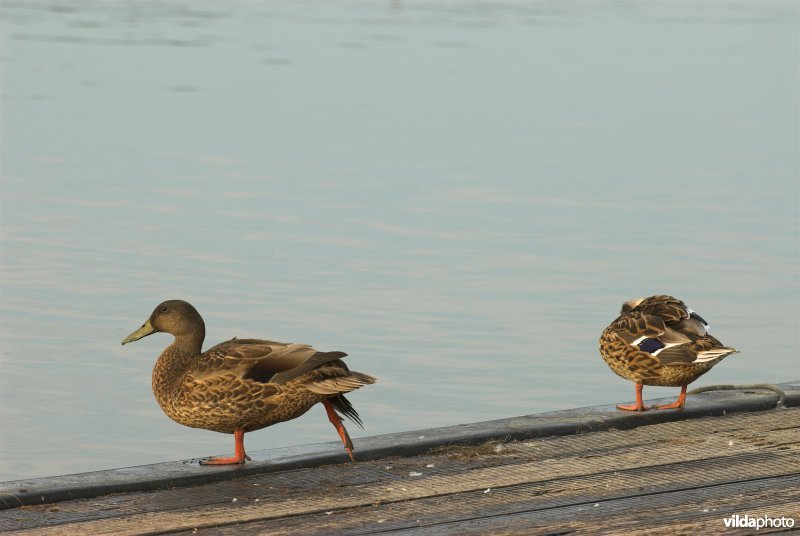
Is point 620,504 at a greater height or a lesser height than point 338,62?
lesser

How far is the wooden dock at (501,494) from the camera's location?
5.17 m

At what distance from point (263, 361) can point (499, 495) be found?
1191mm

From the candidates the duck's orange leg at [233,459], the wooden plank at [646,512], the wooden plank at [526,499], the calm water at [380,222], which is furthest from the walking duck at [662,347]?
the calm water at [380,222]

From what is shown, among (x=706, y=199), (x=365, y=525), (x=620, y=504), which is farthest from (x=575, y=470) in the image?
(x=706, y=199)

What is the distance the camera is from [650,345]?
23.3 ft

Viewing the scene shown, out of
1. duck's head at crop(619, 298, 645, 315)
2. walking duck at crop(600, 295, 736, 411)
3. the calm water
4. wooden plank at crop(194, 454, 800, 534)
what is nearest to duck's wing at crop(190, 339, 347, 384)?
wooden plank at crop(194, 454, 800, 534)

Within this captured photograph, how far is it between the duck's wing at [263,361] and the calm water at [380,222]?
2.68m

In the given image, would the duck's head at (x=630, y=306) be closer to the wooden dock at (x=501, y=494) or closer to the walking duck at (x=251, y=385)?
the wooden dock at (x=501, y=494)

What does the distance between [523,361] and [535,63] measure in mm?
19335

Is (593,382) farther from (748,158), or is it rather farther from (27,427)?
(748,158)

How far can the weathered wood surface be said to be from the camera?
5.17 m

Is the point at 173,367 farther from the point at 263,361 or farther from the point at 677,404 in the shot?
the point at 677,404

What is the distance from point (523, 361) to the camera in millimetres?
10914

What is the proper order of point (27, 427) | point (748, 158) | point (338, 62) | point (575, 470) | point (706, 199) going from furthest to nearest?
point (338, 62) < point (748, 158) < point (706, 199) < point (27, 427) < point (575, 470)
